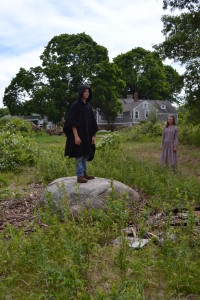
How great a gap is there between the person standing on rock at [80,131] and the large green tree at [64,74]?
3316 centimetres

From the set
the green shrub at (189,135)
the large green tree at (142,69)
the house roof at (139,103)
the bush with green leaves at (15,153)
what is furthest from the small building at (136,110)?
the bush with green leaves at (15,153)

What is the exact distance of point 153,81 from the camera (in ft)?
197

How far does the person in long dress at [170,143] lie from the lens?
10117 mm

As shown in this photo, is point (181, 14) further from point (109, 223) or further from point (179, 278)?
point (179, 278)

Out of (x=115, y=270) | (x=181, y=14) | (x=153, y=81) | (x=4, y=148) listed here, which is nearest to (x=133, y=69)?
(x=153, y=81)

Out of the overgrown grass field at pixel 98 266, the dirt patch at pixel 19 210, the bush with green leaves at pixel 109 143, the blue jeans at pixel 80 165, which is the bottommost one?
the dirt patch at pixel 19 210

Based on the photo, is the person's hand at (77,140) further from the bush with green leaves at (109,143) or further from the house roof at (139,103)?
the house roof at (139,103)

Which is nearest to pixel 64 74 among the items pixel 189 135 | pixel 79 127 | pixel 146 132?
pixel 146 132

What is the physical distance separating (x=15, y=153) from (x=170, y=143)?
5.29 meters

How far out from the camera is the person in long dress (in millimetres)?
10117

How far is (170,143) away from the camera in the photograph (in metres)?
10.3

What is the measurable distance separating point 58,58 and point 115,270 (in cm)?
4086

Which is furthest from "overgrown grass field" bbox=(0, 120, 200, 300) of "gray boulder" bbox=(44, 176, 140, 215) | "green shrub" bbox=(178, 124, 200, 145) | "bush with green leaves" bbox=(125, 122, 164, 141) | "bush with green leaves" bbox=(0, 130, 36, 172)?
"bush with green leaves" bbox=(125, 122, 164, 141)

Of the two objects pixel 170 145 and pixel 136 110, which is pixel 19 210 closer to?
pixel 170 145
